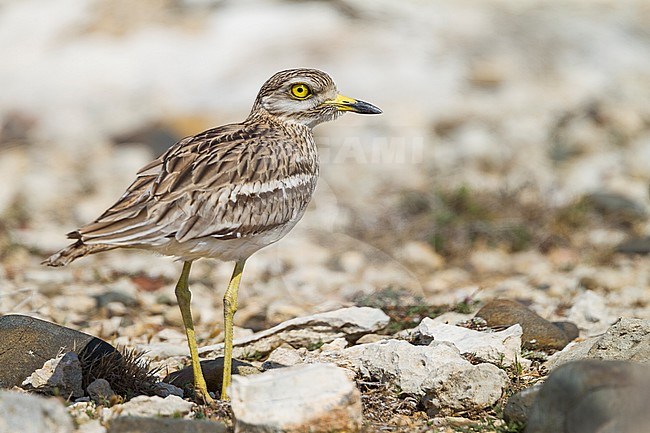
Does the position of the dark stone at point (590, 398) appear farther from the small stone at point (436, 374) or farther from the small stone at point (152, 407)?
the small stone at point (152, 407)

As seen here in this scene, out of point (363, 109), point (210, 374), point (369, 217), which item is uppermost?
point (363, 109)

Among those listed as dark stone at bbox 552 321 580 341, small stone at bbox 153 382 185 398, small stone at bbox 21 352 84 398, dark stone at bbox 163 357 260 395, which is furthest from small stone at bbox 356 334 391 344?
small stone at bbox 21 352 84 398

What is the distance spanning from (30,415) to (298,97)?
2.56 metres

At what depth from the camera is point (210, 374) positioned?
470cm

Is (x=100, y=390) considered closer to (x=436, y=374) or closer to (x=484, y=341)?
(x=436, y=374)

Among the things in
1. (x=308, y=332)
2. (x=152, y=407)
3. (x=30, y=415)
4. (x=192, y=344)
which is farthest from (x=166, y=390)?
(x=30, y=415)

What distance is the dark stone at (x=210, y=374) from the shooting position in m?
4.63

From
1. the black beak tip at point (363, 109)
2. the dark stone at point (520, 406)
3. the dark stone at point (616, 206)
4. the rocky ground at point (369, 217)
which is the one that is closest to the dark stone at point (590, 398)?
the rocky ground at point (369, 217)

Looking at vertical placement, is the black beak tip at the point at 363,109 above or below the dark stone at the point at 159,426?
above

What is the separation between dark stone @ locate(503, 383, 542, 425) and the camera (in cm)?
383

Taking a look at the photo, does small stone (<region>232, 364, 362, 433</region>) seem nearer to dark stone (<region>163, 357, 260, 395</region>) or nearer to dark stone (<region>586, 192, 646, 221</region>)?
dark stone (<region>163, 357, 260, 395</region>)

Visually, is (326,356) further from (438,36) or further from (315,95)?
(438,36)

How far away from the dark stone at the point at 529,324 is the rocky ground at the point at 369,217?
1 centimetres

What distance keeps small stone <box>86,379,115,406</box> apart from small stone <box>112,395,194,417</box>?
0.20 metres
